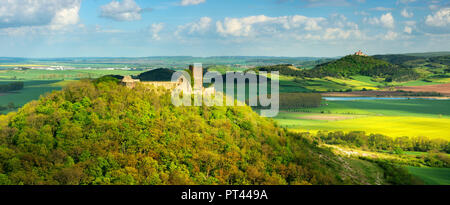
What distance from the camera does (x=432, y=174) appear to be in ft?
170

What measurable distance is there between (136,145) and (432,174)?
40932 millimetres

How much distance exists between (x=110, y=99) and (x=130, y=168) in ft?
35.8

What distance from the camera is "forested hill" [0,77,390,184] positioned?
96.9 ft

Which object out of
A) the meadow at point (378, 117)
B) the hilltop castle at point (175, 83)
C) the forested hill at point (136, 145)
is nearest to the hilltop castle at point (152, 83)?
the hilltop castle at point (175, 83)

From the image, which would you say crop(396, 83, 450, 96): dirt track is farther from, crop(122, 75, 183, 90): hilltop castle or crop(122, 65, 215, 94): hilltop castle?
crop(122, 75, 183, 90): hilltop castle

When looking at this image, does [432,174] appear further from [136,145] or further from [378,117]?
[378,117]

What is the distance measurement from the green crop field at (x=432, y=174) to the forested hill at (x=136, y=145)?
11.1 m

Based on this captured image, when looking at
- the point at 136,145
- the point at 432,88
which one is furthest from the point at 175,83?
the point at 432,88

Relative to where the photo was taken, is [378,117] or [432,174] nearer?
[432,174]

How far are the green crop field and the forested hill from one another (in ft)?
36.5

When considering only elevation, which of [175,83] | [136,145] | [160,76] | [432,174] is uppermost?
[175,83]

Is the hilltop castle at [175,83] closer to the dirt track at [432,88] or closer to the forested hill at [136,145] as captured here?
the forested hill at [136,145]

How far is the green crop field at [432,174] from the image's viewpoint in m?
48.0
